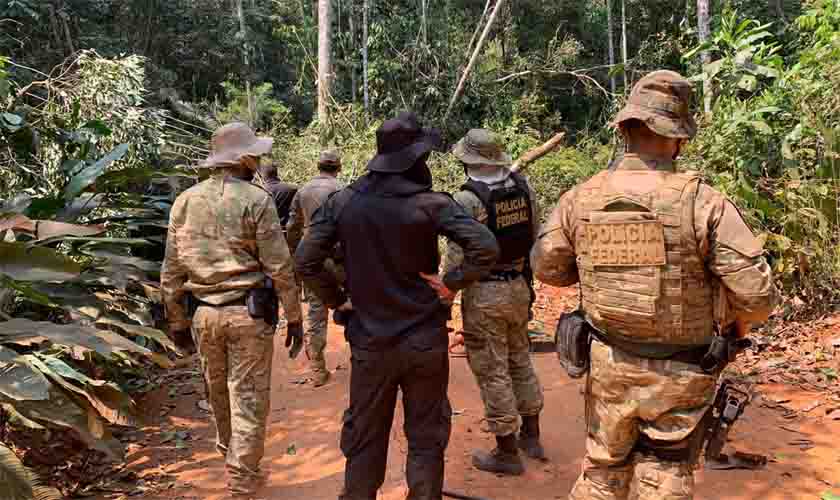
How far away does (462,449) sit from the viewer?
4656 mm

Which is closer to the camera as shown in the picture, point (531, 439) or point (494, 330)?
point (494, 330)

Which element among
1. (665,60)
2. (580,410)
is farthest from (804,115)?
(665,60)

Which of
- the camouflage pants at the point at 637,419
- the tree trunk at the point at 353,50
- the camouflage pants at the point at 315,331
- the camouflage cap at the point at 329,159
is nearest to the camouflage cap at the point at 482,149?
the camouflage pants at the point at 637,419

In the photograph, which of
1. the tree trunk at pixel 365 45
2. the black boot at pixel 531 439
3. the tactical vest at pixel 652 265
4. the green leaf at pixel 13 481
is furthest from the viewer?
the tree trunk at pixel 365 45

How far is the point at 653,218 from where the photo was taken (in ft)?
8.91

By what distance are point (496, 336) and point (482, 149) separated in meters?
1.17

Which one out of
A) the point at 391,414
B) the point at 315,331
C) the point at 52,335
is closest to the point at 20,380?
the point at 52,335

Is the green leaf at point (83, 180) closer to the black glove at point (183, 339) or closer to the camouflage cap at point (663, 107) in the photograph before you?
the black glove at point (183, 339)

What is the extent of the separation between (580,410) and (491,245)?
249 cm

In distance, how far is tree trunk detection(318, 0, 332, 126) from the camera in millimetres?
13367

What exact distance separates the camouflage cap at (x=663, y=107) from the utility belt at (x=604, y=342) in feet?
2.86

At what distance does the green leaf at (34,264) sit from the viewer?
13.0 feet

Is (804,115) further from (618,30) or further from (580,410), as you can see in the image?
(618,30)

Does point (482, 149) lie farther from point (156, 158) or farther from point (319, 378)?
point (156, 158)
